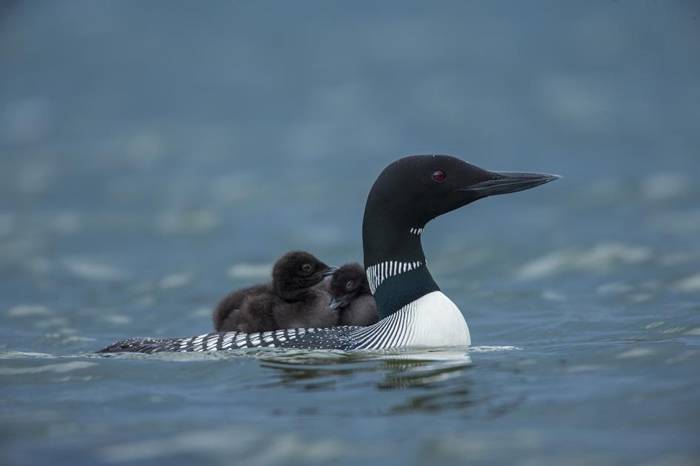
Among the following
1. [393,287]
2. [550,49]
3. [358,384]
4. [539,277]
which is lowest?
[358,384]

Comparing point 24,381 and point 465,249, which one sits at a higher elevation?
point 465,249

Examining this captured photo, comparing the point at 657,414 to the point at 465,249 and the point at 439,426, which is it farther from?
the point at 465,249

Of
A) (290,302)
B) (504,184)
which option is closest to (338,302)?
(290,302)

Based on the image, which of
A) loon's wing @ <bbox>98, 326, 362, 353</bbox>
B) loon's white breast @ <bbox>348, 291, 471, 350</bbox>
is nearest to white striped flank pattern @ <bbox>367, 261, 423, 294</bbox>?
loon's white breast @ <bbox>348, 291, 471, 350</bbox>

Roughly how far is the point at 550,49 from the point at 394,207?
1358 centimetres

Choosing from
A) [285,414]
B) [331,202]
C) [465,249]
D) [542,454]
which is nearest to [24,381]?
[285,414]

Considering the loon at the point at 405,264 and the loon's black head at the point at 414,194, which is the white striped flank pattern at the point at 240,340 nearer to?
the loon at the point at 405,264

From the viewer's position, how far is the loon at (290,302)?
586 centimetres

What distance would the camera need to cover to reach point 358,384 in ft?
15.9

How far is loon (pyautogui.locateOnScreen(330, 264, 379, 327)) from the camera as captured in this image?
5863mm

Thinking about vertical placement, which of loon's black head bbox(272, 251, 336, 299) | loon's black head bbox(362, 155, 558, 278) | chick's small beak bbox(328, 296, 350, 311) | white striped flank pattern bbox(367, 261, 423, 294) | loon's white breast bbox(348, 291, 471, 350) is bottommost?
loon's white breast bbox(348, 291, 471, 350)

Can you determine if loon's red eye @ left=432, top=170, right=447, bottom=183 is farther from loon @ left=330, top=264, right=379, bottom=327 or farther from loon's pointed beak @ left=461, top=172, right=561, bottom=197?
loon @ left=330, top=264, right=379, bottom=327

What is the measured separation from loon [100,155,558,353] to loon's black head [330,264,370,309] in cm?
30

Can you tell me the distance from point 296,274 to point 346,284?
0.73 feet
